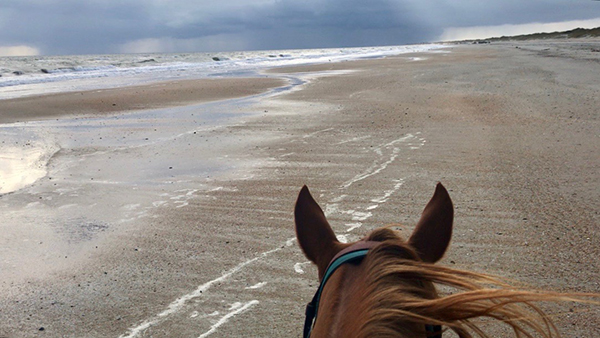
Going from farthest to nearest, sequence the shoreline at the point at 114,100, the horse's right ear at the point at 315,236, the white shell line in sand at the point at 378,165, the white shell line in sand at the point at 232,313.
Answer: the shoreline at the point at 114,100 → the white shell line in sand at the point at 378,165 → the white shell line in sand at the point at 232,313 → the horse's right ear at the point at 315,236

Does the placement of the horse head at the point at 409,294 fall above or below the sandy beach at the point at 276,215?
above

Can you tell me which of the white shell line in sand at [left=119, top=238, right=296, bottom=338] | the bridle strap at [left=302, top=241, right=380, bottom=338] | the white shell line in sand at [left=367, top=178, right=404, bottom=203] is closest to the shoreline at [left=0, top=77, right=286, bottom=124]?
the white shell line in sand at [left=367, top=178, right=404, bottom=203]

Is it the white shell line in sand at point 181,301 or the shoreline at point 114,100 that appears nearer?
the white shell line in sand at point 181,301

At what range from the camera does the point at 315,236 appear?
5.36 feet

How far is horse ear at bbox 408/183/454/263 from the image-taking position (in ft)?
4.77

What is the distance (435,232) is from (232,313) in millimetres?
1979

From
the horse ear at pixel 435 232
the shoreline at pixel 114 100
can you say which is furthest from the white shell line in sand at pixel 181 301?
the shoreline at pixel 114 100

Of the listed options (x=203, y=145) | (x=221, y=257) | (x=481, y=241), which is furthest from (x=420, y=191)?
(x=203, y=145)

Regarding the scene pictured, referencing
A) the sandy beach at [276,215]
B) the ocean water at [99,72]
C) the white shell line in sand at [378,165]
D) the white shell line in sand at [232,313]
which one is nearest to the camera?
the white shell line in sand at [232,313]

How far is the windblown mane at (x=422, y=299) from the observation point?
1.06 metres

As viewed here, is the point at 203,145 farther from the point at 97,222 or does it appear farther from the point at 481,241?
the point at 481,241

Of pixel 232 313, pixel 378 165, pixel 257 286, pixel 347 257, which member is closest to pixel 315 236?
pixel 347 257

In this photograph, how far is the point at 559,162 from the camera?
5.96 metres

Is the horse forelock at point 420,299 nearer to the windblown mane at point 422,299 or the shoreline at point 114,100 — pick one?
the windblown mane at point 422,299
